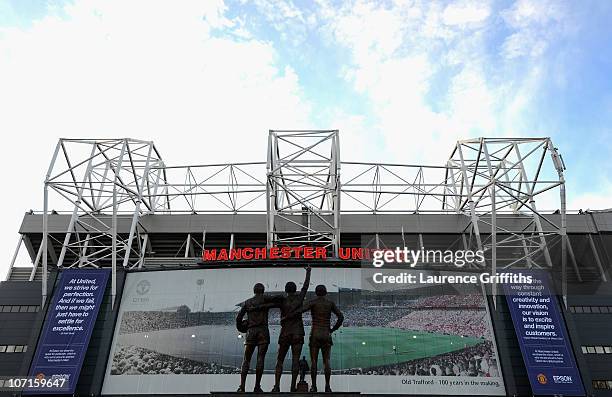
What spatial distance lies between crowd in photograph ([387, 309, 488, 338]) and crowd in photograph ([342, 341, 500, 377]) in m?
1.38

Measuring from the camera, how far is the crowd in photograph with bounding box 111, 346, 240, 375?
95.8 feet

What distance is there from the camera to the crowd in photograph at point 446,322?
30.2m

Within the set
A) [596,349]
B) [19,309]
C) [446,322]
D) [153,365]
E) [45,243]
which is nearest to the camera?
[153,365]

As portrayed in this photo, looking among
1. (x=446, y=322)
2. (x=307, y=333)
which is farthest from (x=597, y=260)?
(x=307, y=333)

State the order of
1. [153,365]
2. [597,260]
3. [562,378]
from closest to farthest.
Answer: [562,378]
[153,365]
[597,260]

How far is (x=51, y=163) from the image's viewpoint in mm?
35156

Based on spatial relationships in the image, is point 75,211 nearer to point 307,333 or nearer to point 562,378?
point 307,333

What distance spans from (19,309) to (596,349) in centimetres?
4241

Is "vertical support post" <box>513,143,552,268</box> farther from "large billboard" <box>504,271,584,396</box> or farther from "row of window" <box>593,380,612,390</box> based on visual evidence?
"row of window" <box>593,380,612,390</box>

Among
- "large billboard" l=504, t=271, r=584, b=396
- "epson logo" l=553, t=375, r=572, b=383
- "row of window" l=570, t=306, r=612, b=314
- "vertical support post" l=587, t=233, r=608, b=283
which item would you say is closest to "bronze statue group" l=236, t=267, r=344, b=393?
"large billboard" l=504, t=271, r=584, b=396

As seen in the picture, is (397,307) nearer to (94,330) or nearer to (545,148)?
(545,148)

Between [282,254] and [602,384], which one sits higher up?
[282,254]

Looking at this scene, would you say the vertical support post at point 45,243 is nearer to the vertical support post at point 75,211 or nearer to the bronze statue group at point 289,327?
the vertical support post at point 75,211

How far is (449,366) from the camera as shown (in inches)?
1139
